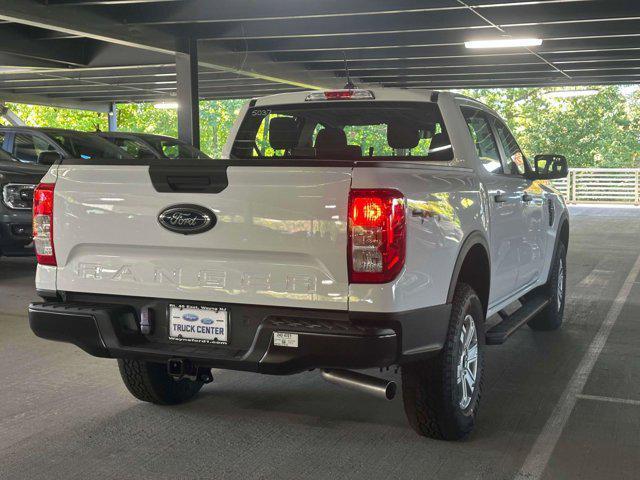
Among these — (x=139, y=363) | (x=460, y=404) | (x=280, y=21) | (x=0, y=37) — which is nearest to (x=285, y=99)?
(x=139, y=363)

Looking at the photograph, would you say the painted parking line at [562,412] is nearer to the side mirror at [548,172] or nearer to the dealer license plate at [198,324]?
the side mirror at [548,172]

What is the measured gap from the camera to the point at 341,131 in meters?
5.62

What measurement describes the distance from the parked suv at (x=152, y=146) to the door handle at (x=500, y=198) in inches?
388

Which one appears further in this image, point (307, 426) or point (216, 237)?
point (307, 426)

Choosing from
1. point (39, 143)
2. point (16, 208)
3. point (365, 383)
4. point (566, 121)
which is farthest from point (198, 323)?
point (566, 121)

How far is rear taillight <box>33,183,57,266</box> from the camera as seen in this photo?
4160 millimetres

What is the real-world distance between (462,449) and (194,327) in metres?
1.55

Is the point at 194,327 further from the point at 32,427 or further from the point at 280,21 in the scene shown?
the point at 280,21

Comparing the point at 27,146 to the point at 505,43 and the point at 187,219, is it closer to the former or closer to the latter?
the point at 505,43

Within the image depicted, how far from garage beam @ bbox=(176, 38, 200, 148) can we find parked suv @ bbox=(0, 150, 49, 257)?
5.17 metres

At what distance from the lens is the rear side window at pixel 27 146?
1199 centimetres

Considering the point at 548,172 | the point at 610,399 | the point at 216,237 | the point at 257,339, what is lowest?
the point at 610,399

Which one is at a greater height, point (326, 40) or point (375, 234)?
point (326, 40)

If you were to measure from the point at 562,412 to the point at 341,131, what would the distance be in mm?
2324
